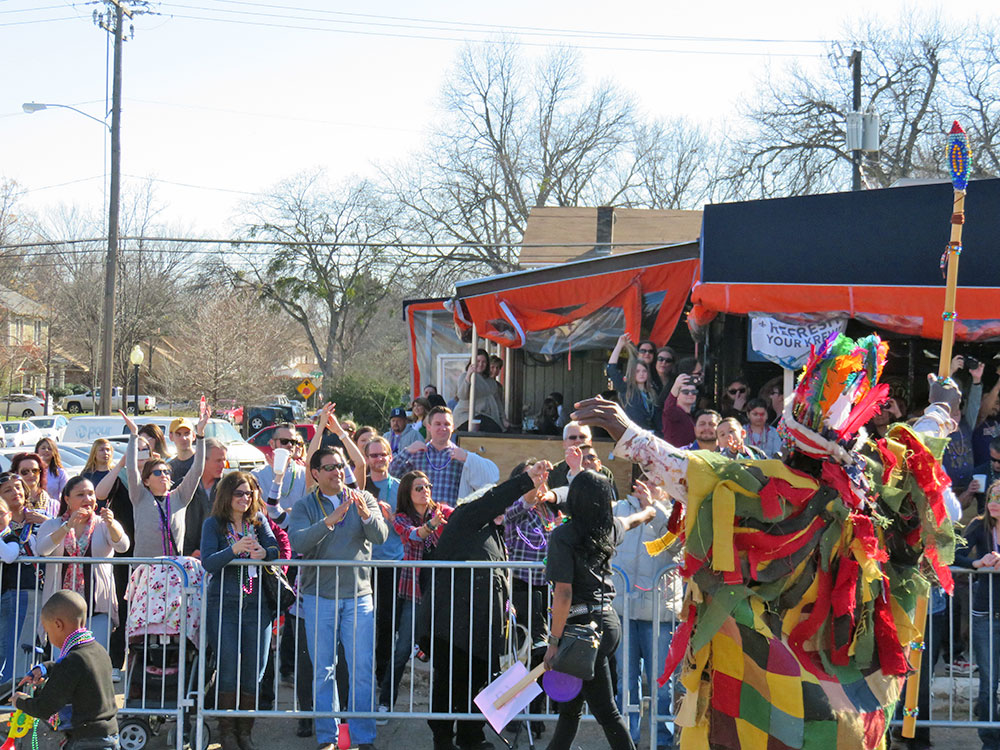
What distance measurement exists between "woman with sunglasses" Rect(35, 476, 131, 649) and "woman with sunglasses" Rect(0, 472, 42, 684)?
0.19 m

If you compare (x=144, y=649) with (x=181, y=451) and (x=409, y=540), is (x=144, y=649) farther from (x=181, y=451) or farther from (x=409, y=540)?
(x=181, y=451)

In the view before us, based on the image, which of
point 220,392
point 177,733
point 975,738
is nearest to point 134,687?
point 177,733

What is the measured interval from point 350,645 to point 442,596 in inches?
27.2

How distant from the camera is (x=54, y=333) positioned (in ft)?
163

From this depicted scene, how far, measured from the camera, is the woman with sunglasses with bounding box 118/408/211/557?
6.93 metres

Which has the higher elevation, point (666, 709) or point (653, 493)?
point (653, 493)

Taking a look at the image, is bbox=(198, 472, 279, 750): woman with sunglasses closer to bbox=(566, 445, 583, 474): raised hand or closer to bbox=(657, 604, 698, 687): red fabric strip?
bbox=(566, 445, 583, 474): raised hand

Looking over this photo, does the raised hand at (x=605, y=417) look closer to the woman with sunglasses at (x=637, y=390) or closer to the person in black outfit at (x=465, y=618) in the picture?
the person in black outfit at (x=465, y=618)

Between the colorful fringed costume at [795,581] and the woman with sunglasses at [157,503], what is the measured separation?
419cm

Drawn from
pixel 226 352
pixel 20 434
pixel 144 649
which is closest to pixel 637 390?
pixel 144 649

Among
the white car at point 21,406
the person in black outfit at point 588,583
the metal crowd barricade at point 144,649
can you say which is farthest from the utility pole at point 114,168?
the white car at point 21,406

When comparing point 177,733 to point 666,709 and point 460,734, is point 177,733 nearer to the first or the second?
point 460,734

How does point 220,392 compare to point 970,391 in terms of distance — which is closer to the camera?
point 970,391

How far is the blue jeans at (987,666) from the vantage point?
5.98 metres
